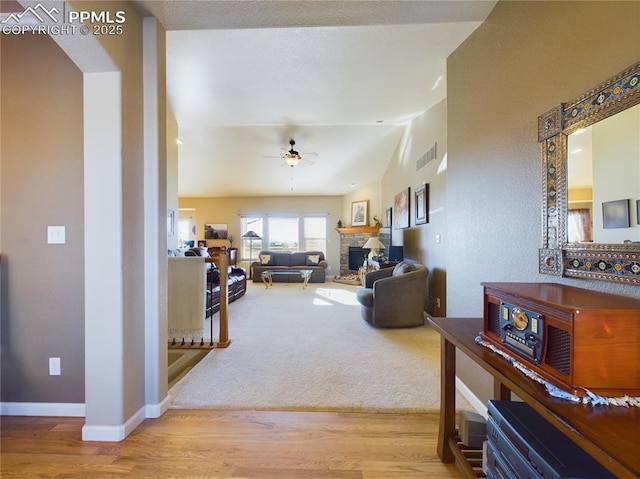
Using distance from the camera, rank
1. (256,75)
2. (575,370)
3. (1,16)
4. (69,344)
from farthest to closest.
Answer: (256,75)
(69,344)
(1,16)
(575,370)

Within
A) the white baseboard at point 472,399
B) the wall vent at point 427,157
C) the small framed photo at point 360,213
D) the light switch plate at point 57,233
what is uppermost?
the wall vent at point 427,157

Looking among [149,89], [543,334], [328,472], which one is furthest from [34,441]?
[543,334]

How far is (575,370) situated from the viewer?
0.76 metres

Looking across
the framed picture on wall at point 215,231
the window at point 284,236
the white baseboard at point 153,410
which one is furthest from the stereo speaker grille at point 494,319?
the framed picture on wall at point 215,231

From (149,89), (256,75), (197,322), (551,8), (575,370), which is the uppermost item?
(256,75)

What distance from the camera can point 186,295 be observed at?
292cm

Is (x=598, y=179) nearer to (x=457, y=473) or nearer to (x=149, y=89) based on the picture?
(x=457, y=473)

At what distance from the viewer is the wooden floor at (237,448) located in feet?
4.61

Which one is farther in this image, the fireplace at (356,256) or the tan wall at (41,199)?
the fireplace at (356,256)

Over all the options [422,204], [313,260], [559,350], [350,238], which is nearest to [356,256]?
[350,238]

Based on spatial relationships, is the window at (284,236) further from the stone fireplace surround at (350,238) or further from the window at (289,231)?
the stone fireplace surround at (350,238)

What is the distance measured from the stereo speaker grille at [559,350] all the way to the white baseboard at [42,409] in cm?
257

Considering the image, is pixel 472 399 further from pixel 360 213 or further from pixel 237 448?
pixel 360 213

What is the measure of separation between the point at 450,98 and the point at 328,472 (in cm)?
273
